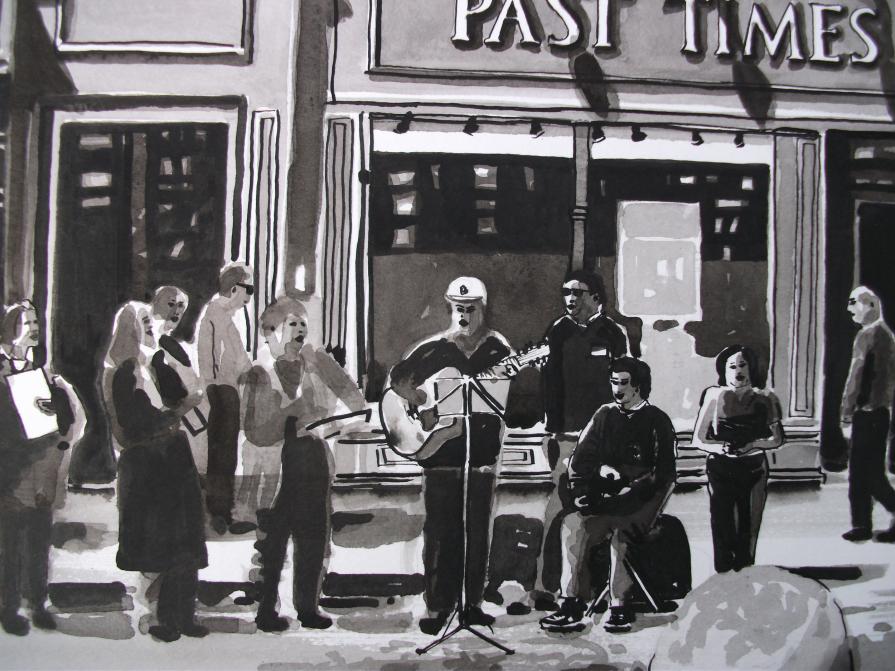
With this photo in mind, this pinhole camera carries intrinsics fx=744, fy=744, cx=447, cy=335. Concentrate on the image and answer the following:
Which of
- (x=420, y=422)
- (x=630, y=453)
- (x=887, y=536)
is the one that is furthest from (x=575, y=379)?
(x=887, y=536)

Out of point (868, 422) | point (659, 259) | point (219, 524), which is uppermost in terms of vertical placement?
point (659, 259)

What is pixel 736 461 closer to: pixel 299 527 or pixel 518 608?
pixel 518 608

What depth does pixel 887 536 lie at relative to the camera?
405 centimetres

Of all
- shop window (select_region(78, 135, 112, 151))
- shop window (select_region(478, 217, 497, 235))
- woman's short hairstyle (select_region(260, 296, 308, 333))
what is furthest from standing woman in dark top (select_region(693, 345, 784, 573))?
shop window (select_region(78, 135, 112, 151))

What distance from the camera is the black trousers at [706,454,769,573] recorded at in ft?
12.8

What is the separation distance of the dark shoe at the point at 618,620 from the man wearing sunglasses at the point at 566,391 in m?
0.29

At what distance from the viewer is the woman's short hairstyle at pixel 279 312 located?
3832mm

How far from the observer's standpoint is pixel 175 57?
3.99 meters

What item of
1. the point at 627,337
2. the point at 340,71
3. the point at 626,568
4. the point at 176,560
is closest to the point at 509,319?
the point at 627,337

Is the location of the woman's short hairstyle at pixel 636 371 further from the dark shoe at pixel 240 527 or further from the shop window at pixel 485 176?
the dark shoe at pixel 240 527

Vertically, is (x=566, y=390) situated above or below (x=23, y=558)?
above

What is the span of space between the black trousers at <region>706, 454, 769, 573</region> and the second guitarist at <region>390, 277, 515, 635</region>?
1186 mm

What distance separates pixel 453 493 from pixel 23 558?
2184 mm

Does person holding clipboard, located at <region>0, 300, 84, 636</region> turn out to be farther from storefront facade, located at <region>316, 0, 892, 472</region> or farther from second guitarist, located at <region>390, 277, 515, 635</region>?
second guitarist, located at <region>390, 277, 515, 635</region>
